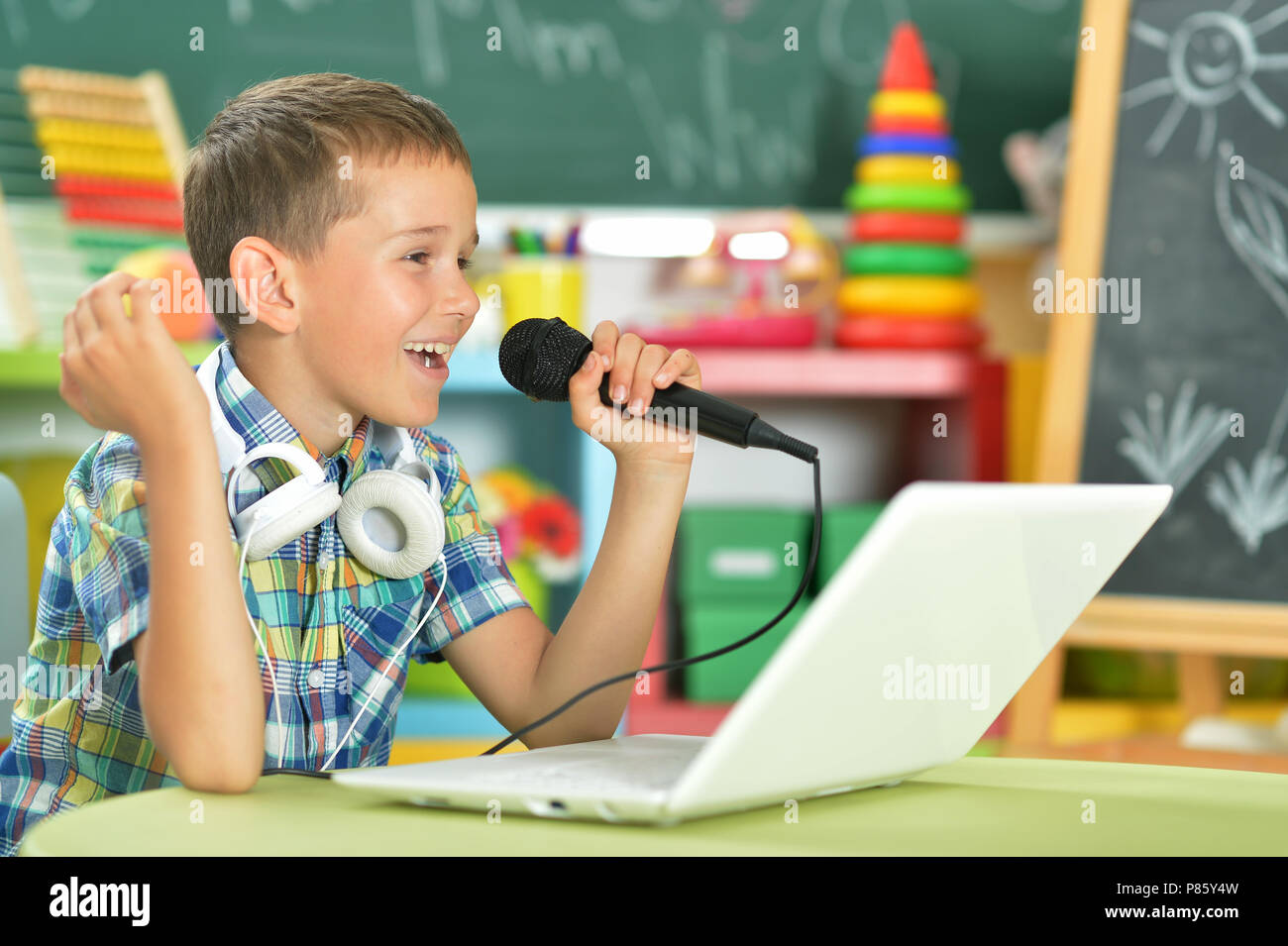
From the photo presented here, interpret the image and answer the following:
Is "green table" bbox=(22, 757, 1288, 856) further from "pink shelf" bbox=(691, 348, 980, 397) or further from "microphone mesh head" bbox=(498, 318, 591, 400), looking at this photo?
"pink shelf" bbox=(691, 348, 980, 397)

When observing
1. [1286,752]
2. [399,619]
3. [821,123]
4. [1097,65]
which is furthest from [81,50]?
[1286,752]

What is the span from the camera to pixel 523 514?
2270 mm

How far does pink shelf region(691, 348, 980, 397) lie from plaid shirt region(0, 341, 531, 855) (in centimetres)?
142

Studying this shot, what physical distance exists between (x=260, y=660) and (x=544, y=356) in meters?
0.27

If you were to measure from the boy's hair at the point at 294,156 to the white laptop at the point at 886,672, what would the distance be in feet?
1.40

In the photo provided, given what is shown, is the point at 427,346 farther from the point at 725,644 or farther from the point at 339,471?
the point at 725,644

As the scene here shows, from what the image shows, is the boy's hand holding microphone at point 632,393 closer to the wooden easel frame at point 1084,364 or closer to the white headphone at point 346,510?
the white headphone at point 346,510

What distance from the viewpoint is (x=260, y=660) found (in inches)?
32.6

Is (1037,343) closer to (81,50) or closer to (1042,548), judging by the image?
(81,50)

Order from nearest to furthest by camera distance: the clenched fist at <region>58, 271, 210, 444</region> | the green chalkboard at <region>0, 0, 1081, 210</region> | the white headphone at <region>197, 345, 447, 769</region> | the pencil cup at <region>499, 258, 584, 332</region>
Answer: the clenched fist at <region>58, 271, 210, 444</region>, the white headphone at <region>197, 345, 447, 769</region>, the pencil cup at <region>499, 258, 584, 332</region>, the green chalkboard at <region>0, 0, 1081, 210</region>

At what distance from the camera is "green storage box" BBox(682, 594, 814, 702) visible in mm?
2260

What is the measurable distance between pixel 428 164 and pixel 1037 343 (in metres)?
1.98

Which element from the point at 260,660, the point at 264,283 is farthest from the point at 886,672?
the point at 264,283

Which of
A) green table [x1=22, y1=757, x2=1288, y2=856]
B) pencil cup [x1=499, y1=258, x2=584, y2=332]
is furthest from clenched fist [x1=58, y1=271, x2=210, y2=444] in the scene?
pencil cup [x1=499, y1=258, x2=584, y2=332]
